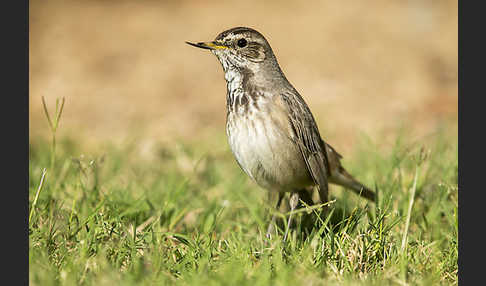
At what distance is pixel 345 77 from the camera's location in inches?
420

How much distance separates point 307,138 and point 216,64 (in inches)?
260

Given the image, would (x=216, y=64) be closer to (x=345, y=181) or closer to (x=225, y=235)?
(x=345, y=181)

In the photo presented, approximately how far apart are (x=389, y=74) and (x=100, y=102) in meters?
5.44

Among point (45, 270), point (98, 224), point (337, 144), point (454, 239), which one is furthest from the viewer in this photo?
point (337, 144)

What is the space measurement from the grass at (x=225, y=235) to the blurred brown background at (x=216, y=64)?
7.36ft

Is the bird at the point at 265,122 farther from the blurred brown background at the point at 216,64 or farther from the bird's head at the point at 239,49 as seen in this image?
the blurred brown background at the point at 216,64

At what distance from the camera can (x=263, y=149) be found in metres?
5.07

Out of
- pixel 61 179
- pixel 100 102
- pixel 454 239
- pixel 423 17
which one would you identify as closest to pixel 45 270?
pixel 61 179

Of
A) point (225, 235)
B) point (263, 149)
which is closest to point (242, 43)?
point (263, 149)

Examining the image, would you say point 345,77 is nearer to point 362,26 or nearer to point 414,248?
point 362,26

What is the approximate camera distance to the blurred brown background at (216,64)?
9391mm

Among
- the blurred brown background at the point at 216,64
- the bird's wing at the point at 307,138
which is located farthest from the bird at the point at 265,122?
the blurred brown background at the point at 216,64

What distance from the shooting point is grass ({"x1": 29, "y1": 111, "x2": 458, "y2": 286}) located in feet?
13.6

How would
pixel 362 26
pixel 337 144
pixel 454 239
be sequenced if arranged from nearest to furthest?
1. pixel 454 239
2. pixel 337 144
3. pixel 362 26
